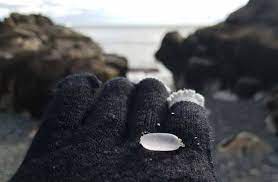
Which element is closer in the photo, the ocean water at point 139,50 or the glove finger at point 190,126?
the glove finger at point 190,126

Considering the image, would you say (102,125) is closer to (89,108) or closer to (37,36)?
(89,108)

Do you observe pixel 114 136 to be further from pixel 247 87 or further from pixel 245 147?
pixel 247 87

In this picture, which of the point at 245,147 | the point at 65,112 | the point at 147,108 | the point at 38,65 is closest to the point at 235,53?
the point at 245,147

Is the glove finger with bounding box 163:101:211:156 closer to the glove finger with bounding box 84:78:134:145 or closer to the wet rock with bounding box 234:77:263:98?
the glove finger with bounding box 84:78:134:145

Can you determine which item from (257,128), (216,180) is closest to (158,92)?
(216,180)

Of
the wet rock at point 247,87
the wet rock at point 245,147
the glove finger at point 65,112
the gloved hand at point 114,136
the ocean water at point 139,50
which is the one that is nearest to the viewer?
the gloved hand at point 114,136

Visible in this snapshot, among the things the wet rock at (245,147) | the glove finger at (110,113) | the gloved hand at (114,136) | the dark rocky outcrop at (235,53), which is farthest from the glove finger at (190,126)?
the dark rocky outcrop at (235,53)

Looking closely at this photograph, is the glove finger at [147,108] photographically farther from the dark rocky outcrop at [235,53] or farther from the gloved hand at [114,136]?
the dark rocky outcrop at [235,53]

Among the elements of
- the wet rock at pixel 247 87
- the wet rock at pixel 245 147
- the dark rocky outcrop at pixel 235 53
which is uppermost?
the dark rocky outcrop at pixel 235 53
